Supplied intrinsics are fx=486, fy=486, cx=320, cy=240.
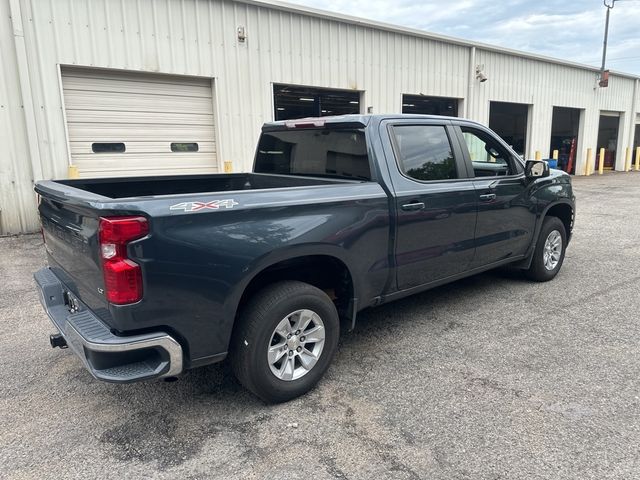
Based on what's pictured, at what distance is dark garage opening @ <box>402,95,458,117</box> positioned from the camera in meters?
14.1

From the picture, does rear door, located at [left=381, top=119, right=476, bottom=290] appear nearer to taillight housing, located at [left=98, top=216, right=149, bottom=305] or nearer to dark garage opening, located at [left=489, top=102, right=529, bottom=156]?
taillight housing, located at [left=98, top=216, right=149, bottom=305]

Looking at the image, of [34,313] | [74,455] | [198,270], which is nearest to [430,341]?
[198,270]

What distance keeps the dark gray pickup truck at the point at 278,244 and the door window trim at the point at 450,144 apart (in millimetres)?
16

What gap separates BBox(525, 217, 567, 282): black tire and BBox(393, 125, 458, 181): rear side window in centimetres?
177

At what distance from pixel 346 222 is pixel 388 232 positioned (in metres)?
0.45

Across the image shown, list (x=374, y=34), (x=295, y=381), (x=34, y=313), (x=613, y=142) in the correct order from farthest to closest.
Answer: (x=613, y=142) < (x=374, y=34) < (x=34, y=313) < (x=295, y=381)

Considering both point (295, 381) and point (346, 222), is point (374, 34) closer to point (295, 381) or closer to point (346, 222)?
point (346, 222)

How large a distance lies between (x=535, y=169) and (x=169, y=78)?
7.13 m

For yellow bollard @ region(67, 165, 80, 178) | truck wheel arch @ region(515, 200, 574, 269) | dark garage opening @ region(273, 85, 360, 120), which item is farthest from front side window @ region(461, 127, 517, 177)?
dark garage opening @ region(273, 85, 360, 120)

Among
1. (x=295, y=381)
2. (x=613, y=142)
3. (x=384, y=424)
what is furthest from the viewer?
(x=613, y=142)

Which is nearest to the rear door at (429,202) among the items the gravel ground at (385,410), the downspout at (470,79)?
the gravel ground at (385,410)

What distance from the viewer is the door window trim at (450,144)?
3.87 meters

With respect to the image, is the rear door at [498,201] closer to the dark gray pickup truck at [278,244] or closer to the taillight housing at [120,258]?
the dark gray pickup truck at [278,244]

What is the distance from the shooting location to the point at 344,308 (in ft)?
11.9
